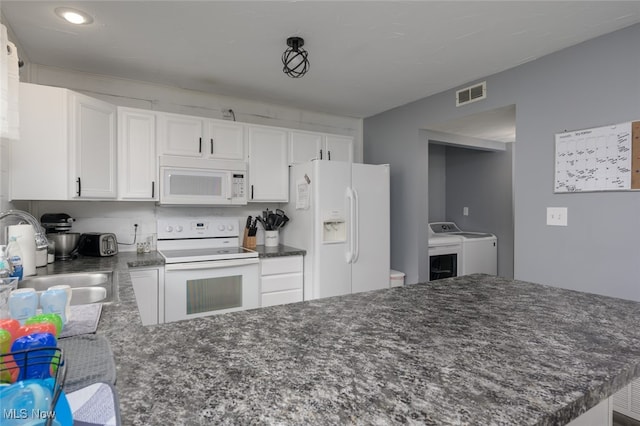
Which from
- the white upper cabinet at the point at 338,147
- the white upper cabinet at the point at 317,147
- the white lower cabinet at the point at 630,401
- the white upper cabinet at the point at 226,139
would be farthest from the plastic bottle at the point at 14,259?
the white lower cabinet at the point at 630,401

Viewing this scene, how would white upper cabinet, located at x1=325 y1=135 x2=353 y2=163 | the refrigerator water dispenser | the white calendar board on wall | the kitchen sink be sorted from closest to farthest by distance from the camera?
the kitchen sink
the white calendar board on wall
the refrigerator water dispenser
white upper cabinet, located at x1=325 y1=135 x2=353 y2=163

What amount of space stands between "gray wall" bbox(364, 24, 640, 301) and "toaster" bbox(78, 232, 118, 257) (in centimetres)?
310

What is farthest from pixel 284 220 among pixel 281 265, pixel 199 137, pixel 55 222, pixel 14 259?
pixel 14 259

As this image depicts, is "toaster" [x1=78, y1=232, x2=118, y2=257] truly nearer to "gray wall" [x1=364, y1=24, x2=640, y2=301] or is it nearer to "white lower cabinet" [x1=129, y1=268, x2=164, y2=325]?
"white lower cabinet" [x1=129, y1=268, x2=164, y2=325]

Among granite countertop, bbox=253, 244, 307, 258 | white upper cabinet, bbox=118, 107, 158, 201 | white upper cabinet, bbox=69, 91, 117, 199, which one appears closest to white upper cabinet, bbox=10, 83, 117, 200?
white upper cabinet, bbox=69, 91, 117, 199

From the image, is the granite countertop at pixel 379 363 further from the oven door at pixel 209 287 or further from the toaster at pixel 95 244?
the toaster at pixel 95 244

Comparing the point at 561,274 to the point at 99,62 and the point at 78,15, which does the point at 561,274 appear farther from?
the point at 99,62

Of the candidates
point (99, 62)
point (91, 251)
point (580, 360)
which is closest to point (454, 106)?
point (580, 360)

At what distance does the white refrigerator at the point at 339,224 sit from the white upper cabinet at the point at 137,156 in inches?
49.0

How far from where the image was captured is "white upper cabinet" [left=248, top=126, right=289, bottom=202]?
3168 mm

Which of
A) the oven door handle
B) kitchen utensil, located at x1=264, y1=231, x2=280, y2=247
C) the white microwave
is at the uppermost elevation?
the white microwave

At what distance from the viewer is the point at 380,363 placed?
0.73 metres

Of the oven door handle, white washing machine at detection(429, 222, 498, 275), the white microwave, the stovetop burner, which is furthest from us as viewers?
white washing machine at detection(429, 222, 498, 275)

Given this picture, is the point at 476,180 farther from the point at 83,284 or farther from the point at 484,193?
the point at 83,284
